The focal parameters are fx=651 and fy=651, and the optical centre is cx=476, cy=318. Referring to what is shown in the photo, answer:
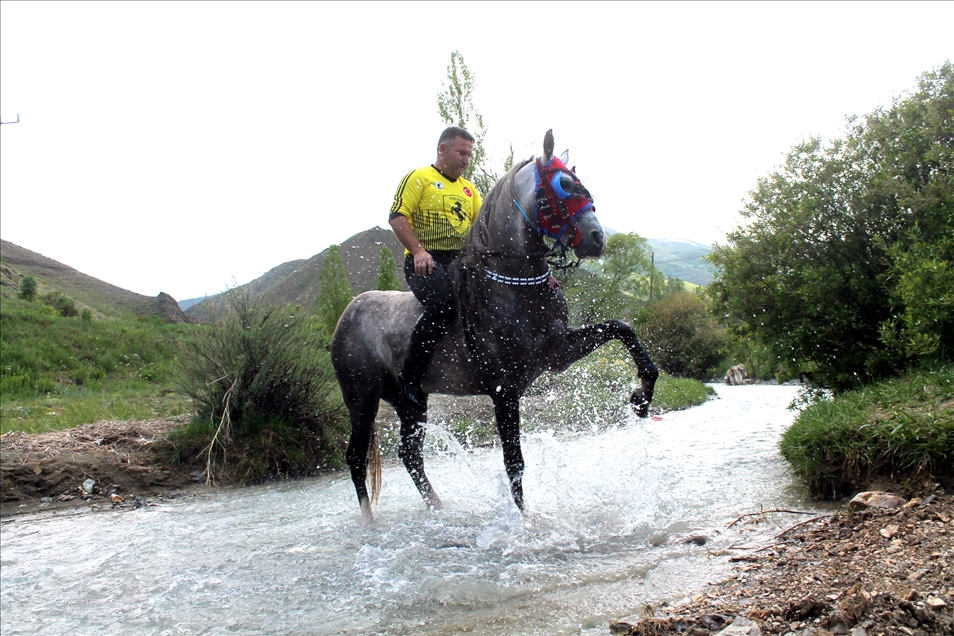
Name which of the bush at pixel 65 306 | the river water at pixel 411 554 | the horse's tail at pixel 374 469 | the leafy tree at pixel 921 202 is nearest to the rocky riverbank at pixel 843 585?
the river water at pixel 411 554

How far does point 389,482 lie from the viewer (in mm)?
7988

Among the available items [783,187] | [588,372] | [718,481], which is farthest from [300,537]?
[588,372]

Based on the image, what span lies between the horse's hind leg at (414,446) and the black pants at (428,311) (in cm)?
92

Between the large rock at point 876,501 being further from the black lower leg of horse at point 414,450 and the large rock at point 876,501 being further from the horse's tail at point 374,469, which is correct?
the horse's tail at point 374,469

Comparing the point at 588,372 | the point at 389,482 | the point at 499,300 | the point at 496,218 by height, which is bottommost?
the point at 389,482

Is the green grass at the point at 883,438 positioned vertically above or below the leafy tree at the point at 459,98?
below

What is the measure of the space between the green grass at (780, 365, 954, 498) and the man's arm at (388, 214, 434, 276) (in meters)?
3.34

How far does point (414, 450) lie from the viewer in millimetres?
6391

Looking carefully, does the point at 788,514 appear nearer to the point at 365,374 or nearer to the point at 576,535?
the point at 576,535

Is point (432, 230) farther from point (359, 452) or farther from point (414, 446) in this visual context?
point (359, 452)

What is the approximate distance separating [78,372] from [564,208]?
60.5 ft

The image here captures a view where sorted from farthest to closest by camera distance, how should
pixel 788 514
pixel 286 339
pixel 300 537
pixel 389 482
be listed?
pixel 286 339 < pixel 389 482 < pixel 300 537 < pixel 788 514

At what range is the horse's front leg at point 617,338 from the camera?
15.9ft

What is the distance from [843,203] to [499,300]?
444 centimetres
